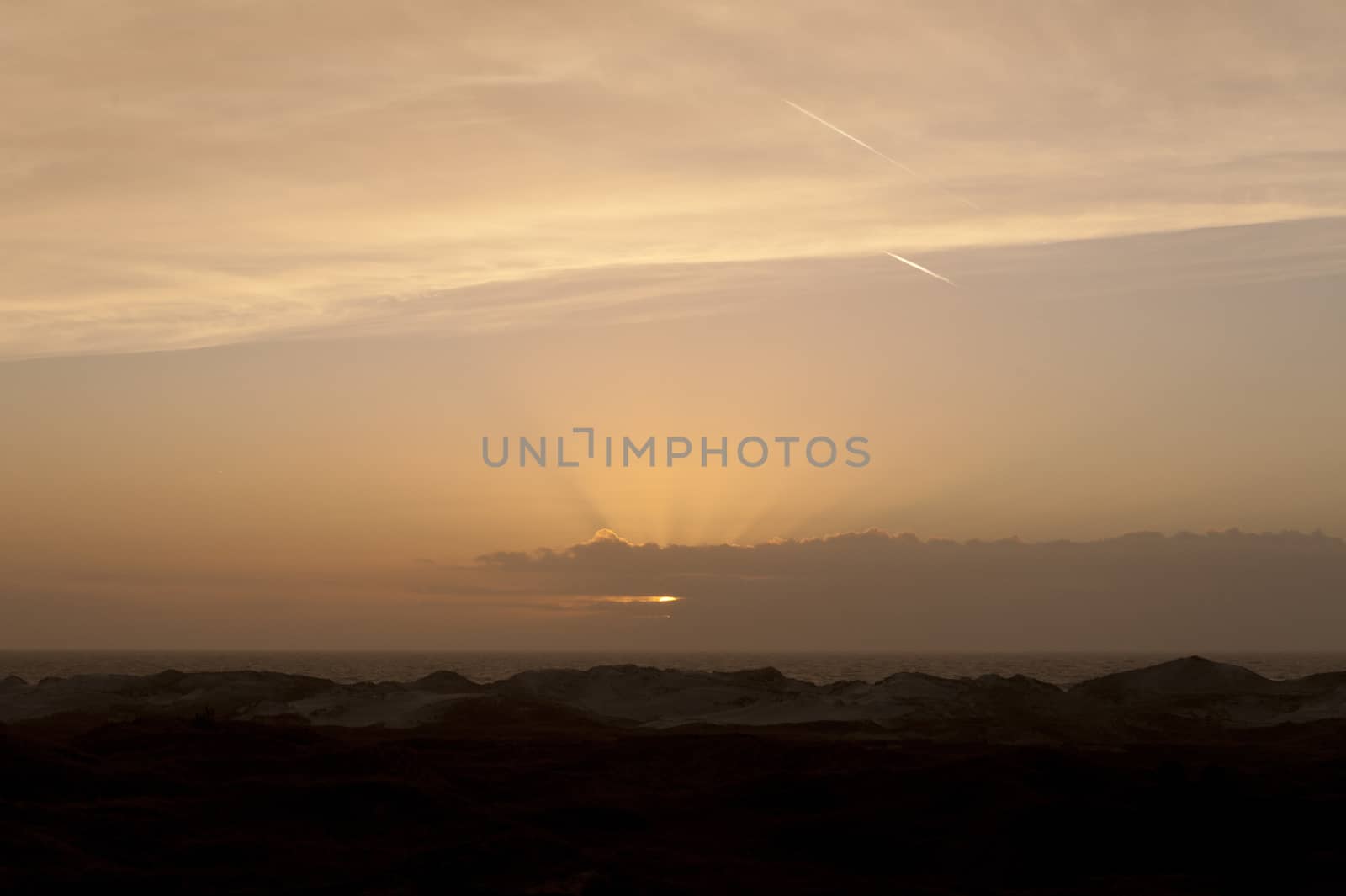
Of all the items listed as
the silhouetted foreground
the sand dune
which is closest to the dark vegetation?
the silhouetted foreground

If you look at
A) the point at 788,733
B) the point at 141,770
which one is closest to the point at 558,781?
the point at 141,770

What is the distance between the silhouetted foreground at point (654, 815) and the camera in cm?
1856

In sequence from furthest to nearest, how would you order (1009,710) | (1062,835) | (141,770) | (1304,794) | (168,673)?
(168,673), (1009,710), (141,770), (1304,794), (1062,835)

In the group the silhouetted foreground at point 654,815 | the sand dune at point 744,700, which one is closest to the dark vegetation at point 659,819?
the silhouetted foreground at point 654,815

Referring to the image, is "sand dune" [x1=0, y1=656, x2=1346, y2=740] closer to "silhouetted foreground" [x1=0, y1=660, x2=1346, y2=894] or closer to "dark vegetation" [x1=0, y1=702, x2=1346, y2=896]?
"silhouetted foreground" [x1=0, y1=660, x2=1346, y2=894]

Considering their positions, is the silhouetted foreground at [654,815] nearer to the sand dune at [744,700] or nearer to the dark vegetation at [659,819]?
the dark vegetation at [659,819]

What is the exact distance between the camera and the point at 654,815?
78.7 ft

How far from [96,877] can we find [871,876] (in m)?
11.6

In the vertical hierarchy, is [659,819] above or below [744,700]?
above

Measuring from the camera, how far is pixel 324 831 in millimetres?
22016

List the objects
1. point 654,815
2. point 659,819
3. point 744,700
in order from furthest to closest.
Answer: point 744,700
point 654,815
point 659,819

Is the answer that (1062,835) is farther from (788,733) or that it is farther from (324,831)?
(788,733)

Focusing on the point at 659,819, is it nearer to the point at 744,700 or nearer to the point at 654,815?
the point at 654,815

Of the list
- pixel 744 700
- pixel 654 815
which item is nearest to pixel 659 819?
pixel 654 815
